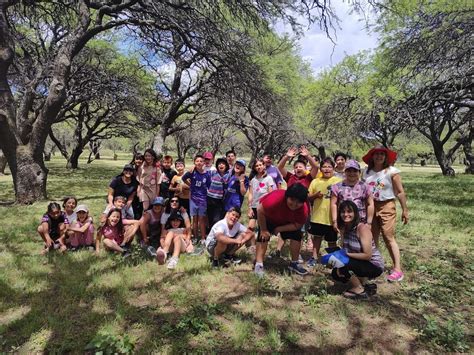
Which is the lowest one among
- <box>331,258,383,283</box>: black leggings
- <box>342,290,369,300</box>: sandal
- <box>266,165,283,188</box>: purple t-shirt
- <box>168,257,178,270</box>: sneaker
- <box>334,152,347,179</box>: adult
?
<box>342,290,369,300</box>: sandal

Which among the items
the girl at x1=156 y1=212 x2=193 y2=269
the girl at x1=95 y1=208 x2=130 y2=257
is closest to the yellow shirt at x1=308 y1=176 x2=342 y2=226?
the girl at x1=156 y1=212 x2=193 y2=269

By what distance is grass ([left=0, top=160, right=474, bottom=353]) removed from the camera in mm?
3078

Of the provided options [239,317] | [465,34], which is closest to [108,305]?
[239,317]

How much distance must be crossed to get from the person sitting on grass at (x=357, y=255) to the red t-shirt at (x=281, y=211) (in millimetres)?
575

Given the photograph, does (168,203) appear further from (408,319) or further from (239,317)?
(408,319)

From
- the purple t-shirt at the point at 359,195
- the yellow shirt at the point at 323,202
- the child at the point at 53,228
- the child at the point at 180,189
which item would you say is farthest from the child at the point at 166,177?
the purple t-shirt at the point at 359,195

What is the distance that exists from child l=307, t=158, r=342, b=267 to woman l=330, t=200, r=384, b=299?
2.84ft

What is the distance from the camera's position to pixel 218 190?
577 cm

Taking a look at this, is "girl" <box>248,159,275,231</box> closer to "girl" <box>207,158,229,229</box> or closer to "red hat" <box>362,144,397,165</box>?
"girl" <box>207,158,229,229</box>

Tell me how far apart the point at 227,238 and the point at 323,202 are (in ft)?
5.17

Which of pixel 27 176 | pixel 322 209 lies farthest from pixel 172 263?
pixel 27 176

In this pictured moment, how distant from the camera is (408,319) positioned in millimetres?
3598

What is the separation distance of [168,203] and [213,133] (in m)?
21.5

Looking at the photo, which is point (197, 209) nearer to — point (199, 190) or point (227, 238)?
point (199, 190)
